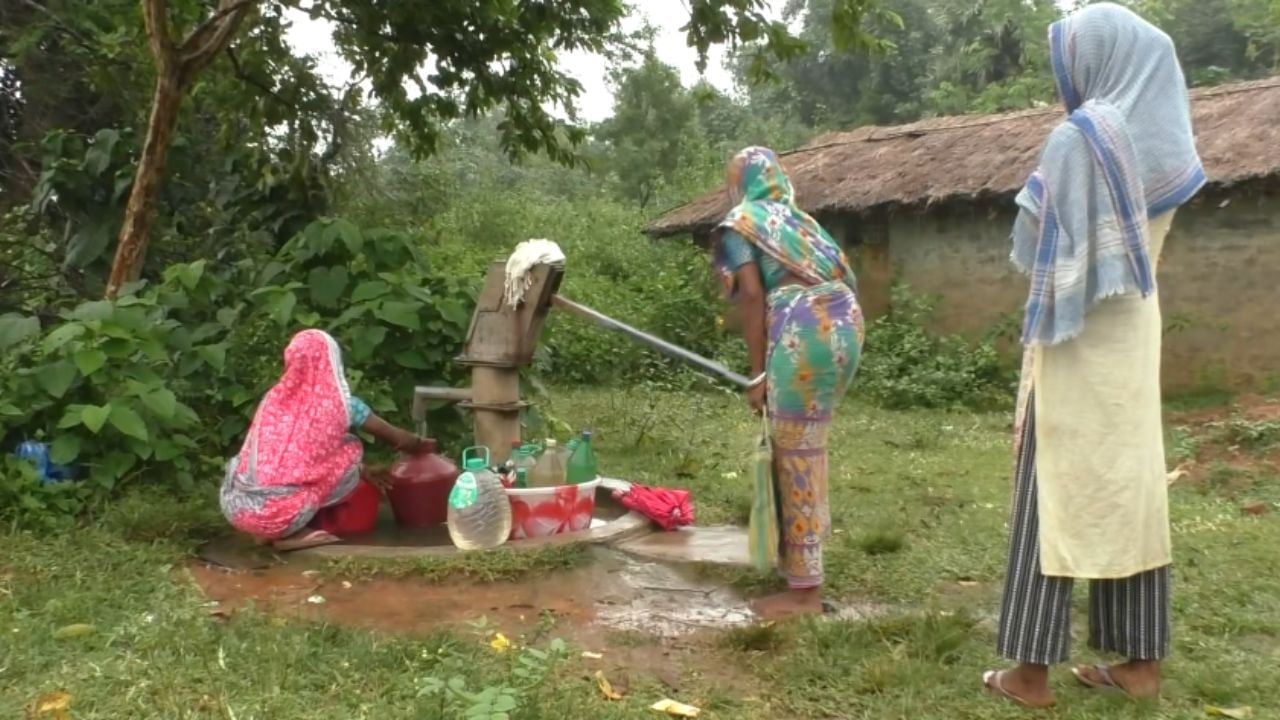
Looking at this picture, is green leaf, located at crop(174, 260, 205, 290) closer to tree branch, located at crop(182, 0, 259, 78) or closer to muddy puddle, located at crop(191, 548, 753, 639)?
tree branch, located at crop(182, 0, 259, 78)

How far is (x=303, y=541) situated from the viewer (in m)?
4.60

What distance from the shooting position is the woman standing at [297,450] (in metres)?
4.56

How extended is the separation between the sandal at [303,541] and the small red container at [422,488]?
0.43 metres

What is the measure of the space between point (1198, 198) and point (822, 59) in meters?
21.0

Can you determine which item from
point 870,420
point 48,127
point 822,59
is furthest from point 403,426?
point 822,59

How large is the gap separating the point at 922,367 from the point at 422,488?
22.8 ft

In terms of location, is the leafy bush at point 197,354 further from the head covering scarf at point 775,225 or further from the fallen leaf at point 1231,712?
the fallen leaf at point 1231,712

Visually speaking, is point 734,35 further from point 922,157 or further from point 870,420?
point 922,157

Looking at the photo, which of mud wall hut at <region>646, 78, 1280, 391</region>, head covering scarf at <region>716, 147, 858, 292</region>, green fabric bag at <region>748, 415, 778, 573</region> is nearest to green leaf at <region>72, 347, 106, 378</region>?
head covering scarf at <region>716, 147, 858, 292</region>

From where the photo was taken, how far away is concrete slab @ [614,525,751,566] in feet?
15.1

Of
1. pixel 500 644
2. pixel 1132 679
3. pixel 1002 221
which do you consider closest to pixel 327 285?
pixel 500 644

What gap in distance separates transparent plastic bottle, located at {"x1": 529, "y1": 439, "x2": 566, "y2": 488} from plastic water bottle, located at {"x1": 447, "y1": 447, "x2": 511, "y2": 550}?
1.06 feet

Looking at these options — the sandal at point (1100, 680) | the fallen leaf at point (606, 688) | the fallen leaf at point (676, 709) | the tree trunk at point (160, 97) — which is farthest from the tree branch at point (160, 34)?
the sandal at point (1100, 680)

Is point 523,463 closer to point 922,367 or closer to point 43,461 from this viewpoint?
point 43,461
